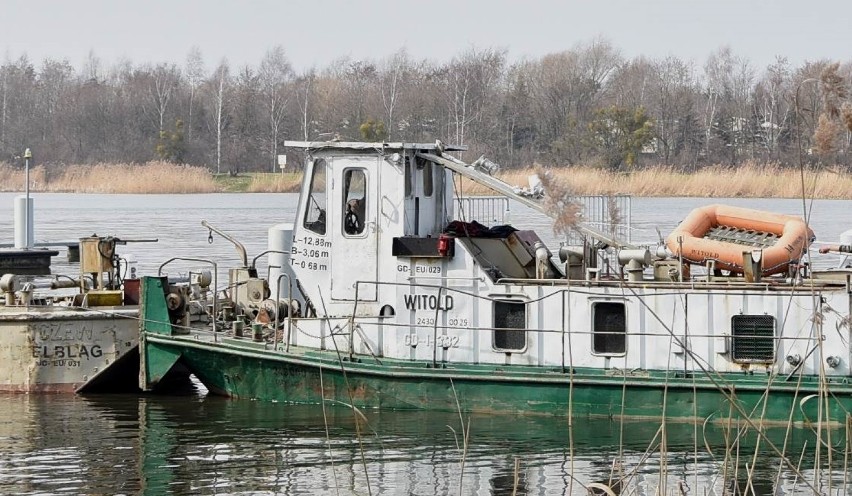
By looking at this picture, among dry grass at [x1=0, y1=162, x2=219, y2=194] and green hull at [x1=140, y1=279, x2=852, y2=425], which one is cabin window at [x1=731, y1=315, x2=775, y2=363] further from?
dry grass at [x1=0, y1=162, x2=219, y2=194]

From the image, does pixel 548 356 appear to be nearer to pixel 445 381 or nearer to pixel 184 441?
pixel 445 381

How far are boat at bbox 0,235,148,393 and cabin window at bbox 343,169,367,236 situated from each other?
292cm

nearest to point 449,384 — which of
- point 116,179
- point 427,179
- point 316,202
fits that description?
point 427,179

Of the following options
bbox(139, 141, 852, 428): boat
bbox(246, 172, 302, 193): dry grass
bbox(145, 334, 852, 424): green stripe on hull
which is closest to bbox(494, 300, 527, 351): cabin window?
bbox(139, 141, 852, 428): boat

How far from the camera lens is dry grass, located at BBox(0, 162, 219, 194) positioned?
57.1m

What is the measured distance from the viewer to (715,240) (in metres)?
14.3

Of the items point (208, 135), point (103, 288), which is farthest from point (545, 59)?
point (103, 288)

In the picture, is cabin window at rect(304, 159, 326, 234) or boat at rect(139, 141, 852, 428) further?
cabin window at rect(304, 159, 326, 234)

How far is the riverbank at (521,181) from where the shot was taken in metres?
41.3

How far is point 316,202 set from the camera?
15.2 meters

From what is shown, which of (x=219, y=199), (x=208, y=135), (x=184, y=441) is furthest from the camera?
(x=208, y=135)

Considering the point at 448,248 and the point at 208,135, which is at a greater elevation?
the point at 208,135

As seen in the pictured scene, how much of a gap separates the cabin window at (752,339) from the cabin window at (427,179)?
368 centimetres

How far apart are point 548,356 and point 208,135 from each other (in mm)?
64215
